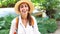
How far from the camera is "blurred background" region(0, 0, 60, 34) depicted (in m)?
4.20

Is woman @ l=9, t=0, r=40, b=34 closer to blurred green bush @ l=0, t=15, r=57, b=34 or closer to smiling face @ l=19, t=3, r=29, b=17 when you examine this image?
smiling face @ l=19, t=3, r=29, b=17

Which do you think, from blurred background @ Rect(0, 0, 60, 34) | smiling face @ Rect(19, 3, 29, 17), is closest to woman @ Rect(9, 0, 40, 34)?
smiling face @ Rect(19, 3, 29, 17)

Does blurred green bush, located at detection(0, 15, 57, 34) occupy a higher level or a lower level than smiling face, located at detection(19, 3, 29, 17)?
lower

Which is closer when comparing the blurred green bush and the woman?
Answer: the woman

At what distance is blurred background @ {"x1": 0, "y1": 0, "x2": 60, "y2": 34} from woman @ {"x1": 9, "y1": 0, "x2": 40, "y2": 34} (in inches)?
81.5

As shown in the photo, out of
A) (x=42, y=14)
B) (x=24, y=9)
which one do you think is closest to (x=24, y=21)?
(x=24, y=9)

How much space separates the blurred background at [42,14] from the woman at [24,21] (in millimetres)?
2070

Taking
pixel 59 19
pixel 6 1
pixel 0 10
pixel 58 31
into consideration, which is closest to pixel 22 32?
pixel 6 1

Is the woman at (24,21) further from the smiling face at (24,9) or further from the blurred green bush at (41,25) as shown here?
the blurred green bush at (41,25)

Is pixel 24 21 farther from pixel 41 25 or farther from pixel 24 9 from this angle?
pixel 41 25

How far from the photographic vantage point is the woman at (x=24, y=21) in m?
1.72

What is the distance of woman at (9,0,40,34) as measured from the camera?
1720mm

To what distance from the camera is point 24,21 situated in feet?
5.76

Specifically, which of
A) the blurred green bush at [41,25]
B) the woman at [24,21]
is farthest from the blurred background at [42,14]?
the woman at [24,21]
